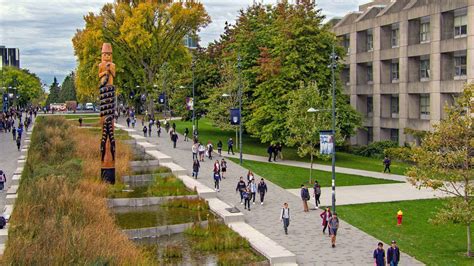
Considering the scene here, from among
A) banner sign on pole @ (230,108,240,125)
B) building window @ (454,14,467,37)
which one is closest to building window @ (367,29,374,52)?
building window @ (454,14,467,37)

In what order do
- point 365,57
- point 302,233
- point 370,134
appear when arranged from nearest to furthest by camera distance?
point 302,233 < point 365,57 < point 370,134

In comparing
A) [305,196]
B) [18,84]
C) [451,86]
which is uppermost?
[18,84]

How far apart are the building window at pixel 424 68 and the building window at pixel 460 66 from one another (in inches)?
133

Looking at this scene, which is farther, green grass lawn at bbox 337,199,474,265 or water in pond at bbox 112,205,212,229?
water in pond at bbox 112,205,212,229

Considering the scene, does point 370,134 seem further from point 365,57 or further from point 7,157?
point 7,157

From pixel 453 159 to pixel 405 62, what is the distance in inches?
1281

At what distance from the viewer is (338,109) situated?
49156 millimetres

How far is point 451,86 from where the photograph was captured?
4875 cm

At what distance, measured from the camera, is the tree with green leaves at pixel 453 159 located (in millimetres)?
22797

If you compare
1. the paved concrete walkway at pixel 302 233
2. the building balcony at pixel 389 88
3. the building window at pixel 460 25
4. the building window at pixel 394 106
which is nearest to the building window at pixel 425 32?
the building window at pixel 460 25

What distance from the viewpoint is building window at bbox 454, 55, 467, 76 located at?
48438 mm

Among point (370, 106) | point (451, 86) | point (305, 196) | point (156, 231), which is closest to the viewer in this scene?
point (156, 231)

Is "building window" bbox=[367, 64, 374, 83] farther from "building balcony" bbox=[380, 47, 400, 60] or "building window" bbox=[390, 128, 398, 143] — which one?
"building window" bbox=[390, 128, 398, 143]

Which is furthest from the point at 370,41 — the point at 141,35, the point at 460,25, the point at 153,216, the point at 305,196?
the point at 153,216
